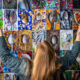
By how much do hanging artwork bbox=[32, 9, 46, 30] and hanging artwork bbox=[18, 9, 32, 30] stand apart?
51 mm

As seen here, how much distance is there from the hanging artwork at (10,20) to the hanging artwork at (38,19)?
9.4 inches

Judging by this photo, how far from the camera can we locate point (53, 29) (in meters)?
1.48

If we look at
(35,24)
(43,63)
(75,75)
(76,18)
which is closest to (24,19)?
(35,24)

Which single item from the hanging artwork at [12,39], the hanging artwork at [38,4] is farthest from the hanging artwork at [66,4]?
→ the hanging artwork at [12,39]

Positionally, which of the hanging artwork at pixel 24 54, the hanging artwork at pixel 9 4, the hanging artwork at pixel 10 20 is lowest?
the hanging artwork at pixel 24 54

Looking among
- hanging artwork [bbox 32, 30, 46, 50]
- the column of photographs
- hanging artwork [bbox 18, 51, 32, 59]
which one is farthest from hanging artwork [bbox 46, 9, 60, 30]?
hanging artwork [bbox 18, 51, 32, 59]

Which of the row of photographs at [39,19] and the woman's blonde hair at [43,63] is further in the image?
the row of photographs at [39,19]

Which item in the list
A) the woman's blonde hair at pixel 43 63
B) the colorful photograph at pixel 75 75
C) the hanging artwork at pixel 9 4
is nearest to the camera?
the woman's blonde hair at pixel 43 63

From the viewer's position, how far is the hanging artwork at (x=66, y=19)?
1480 mm

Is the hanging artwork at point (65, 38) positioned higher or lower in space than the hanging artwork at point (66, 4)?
lower

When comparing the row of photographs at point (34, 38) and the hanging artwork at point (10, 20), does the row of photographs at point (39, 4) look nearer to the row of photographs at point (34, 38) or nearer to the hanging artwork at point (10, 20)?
the hanging artwork at point (10, 20)

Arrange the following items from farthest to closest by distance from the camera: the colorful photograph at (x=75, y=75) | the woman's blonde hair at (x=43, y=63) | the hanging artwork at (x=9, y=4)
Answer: the colorful photograph at (x=75, y=75)
the hanging artwork at (x=9, y=4)
the woman's blonde hair at (x=43, y=63)

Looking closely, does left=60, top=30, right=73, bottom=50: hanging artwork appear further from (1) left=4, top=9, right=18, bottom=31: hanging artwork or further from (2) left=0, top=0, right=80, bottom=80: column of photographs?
(1) left=4, top=9, right=18, bottom=31: hanging artwork

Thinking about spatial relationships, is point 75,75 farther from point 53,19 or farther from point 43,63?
point 43,63
